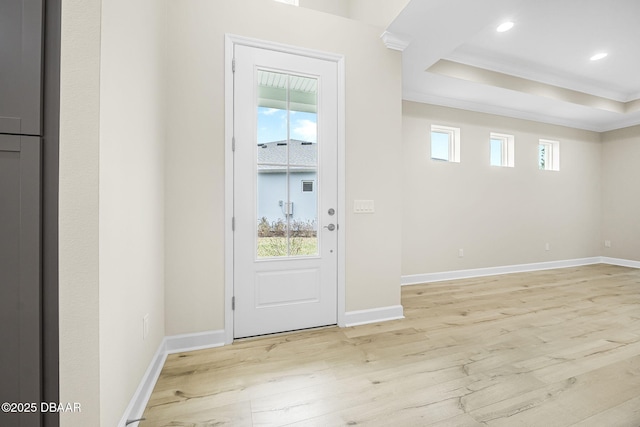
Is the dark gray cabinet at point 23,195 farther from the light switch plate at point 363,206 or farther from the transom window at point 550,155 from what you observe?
the transom window at point 550,155

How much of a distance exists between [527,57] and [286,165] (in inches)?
144

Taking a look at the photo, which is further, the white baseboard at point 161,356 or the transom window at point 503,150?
the transom window at point 503,150

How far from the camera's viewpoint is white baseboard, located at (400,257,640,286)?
3783 millimetres

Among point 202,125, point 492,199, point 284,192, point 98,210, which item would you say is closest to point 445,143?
point 492,199

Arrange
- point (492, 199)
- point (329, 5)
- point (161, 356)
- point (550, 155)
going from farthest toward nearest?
point (550, 155)
point (492, 199)
point (329, 5)
point (161, 356)

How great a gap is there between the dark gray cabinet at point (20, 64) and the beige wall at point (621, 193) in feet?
26.6

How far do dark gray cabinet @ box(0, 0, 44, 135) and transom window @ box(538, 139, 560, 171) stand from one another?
663 cm

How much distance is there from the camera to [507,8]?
2.13 metres

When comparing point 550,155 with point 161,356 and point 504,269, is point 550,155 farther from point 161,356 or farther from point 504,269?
point 161,356

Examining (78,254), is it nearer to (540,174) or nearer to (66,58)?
(66,58)

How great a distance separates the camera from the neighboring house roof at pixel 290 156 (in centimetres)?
215

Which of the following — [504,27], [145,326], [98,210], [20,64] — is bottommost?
[145,326]

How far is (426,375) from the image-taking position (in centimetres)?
164

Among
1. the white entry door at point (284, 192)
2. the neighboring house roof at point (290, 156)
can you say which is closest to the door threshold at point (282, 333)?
the white entry door at point (284, 192)
